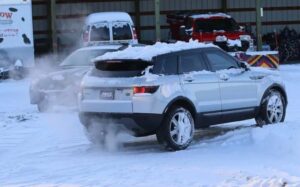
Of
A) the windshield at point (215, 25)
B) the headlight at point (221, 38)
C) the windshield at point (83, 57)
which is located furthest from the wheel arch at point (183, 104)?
the windshield at point (215, 25)

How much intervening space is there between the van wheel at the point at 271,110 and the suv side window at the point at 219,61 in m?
0.85

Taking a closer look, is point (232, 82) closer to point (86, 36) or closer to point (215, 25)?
point (86, 36)

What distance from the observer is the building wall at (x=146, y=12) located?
2828 centimetres

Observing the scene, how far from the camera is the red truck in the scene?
22.9 metres

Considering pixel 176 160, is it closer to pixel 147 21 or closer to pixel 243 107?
pixel 243 107

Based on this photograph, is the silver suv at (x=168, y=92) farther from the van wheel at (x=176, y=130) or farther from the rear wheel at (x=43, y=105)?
the rear wheel at (x=43, y=105)

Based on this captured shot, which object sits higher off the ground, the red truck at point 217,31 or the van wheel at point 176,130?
the red truck at point 217,31

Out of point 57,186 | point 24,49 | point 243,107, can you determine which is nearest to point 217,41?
point 24,49

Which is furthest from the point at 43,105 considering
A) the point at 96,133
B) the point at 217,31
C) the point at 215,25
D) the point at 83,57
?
the point at 215,25

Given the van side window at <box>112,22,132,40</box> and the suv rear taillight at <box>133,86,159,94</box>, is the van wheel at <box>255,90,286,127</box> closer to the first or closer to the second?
the suv rear taillight at <box>133,86,159,94</box>

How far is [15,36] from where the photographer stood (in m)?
21.9

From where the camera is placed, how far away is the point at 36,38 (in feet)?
93.4

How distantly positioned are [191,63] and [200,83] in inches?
14.2

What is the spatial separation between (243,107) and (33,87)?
530 cm
